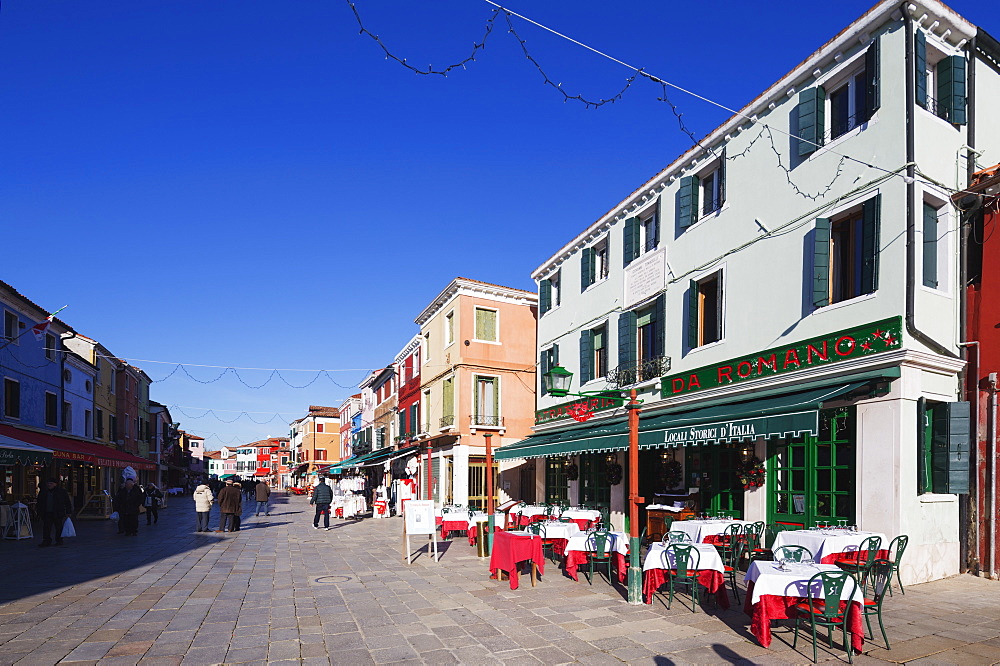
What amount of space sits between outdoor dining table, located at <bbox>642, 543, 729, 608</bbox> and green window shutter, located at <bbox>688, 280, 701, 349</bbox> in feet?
22.0

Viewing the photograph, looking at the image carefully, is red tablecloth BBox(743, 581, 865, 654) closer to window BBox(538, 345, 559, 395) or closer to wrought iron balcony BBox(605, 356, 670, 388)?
wrought iron balcony BBox(605, 356, 670, 388)

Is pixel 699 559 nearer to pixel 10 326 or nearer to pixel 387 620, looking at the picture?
pixel 387 620

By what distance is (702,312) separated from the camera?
49.1 feet

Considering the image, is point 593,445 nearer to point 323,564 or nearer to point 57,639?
point 323,564

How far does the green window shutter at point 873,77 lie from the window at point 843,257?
156 centimetres

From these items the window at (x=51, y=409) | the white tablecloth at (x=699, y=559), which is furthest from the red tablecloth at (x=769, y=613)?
the window at (x=51, y=409)

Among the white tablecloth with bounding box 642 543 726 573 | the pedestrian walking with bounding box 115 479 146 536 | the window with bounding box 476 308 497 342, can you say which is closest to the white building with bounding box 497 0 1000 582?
the white tablecloth with bounding box 642 543 726 573

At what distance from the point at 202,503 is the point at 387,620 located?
13830 mm

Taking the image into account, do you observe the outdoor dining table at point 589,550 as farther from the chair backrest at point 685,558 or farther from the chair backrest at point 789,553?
the chair backrest at point 789,553

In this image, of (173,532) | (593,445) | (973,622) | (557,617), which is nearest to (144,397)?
(173,532)

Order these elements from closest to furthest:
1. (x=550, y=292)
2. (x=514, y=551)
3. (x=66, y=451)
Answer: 1. (x=514, y=551)
2. (x=66, y=451)
3. (x=550, y=292)

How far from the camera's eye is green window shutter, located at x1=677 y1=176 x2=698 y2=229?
50.2 feet

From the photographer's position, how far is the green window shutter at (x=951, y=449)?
1017 centimetres

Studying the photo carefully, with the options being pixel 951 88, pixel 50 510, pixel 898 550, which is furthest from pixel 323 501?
pixel 951 88
